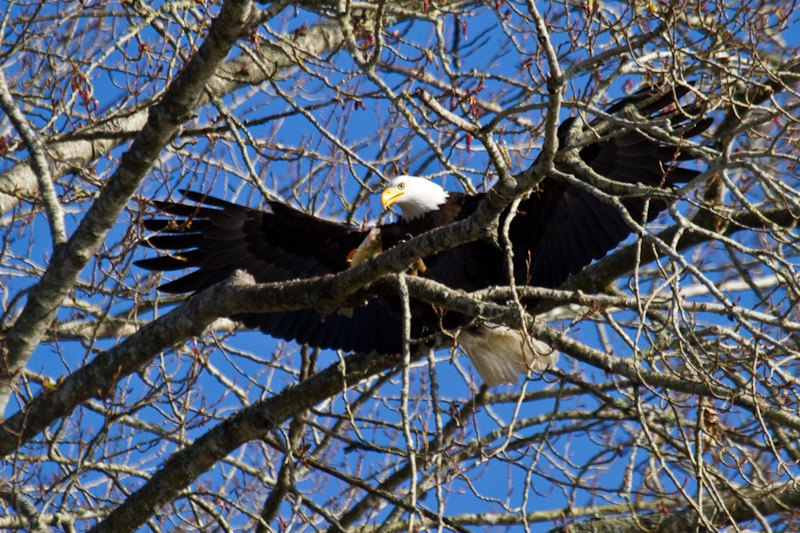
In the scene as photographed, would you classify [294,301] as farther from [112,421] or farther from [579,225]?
[579,225]

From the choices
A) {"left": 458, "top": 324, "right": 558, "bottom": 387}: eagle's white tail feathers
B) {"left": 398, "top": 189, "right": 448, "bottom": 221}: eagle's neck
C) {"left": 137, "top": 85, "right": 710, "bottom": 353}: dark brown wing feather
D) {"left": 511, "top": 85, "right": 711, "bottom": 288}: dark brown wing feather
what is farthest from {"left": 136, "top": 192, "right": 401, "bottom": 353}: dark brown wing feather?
{"left": 511, "top": 85, "right": 711, "bottom": 288}: dark brown wing feather

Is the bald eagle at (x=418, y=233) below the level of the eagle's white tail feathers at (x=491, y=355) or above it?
above

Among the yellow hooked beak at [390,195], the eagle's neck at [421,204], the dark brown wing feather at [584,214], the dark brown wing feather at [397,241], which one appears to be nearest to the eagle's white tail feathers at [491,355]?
the dark brown wing feather at [397,241]

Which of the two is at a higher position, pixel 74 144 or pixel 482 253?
pixel 74 144

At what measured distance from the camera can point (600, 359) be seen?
9.71ft

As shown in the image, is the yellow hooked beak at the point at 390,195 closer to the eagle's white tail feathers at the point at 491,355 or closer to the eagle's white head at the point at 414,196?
the eagle's white head at the point at 414,196

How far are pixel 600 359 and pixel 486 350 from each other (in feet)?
5.48

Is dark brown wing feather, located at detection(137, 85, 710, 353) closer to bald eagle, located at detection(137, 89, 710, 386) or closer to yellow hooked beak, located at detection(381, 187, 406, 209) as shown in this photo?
bald eagle, located at detection(137, 89, 710, 386)

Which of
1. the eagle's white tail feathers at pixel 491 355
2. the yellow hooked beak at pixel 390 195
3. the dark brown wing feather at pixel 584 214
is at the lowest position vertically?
the eagle's white tail feathers at pixel 491 355

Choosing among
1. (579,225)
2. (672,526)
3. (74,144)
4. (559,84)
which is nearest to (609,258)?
(579,225)

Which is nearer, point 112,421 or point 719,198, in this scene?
point 112,421

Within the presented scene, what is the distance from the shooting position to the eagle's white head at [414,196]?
14.1ft

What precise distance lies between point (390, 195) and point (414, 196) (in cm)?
16

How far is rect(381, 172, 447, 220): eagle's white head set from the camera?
4.30 m
